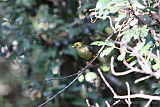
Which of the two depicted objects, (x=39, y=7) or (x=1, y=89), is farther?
(x=1, y=89)

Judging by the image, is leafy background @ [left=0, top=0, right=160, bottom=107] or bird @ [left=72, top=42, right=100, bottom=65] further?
leafy background @ [left=0, top=0, right=160, bottom=107]

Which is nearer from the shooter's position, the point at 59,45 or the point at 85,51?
the point at 85,51

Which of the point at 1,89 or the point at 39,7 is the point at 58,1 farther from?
the point at 1,89

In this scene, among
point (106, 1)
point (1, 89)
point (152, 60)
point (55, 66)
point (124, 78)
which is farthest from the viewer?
point (1, 89)

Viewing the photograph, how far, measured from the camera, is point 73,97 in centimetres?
479

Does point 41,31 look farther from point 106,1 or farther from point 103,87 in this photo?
point 106,1

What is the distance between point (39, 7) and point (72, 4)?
551 millimetres

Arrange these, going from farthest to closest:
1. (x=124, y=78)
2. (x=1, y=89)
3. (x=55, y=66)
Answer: (x=1, y=89) < (x=124, y=78) < (x=55, y=66)

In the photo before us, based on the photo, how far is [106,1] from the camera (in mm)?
2266

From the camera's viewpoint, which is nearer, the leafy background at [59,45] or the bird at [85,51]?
the bird at [85,51]

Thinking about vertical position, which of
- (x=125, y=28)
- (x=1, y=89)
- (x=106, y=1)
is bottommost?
(x=1, y=89)

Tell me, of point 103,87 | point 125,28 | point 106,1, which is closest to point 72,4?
point 103,87

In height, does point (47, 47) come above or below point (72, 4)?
below

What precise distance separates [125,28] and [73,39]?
2.12m
